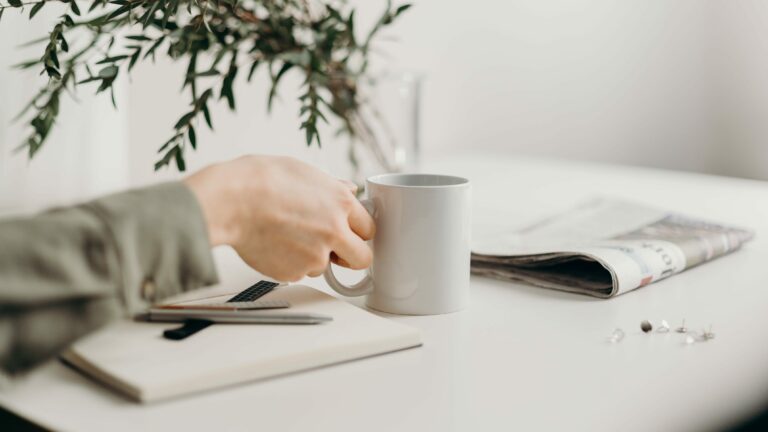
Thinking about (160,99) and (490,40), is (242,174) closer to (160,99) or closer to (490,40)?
(160,99)

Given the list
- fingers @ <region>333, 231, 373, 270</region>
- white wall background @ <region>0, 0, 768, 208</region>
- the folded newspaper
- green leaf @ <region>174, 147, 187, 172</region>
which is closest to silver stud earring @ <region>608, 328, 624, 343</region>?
the folded newspaper

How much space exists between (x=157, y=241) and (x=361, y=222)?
216 mm

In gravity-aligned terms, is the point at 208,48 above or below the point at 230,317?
above

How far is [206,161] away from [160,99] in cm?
19

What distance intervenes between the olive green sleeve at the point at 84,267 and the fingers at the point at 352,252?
0.16 m

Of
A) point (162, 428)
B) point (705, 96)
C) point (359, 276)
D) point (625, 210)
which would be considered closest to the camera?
point (162, 428)

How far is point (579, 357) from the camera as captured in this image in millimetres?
712

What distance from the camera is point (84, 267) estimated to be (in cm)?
59

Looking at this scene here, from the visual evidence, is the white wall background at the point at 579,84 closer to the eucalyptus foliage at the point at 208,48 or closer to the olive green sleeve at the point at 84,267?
the eucalyptus foliage at the point at 208,48

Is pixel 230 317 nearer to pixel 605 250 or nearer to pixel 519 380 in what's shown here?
pixel 519 380

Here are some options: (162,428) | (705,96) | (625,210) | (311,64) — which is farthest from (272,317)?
(705,96)

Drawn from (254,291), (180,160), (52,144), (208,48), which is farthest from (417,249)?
(52,144)

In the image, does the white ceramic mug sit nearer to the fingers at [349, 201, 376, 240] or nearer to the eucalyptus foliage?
the fingers at [349, 201, 376, 240]

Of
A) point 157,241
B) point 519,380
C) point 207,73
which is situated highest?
point 207,73
